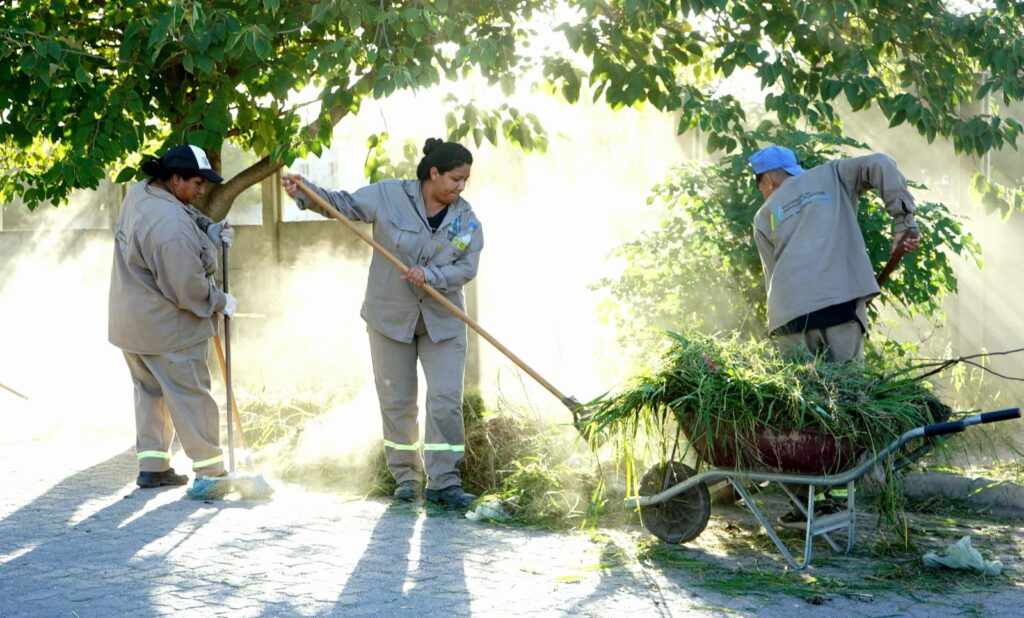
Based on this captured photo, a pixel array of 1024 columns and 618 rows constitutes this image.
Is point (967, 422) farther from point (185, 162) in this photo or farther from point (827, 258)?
point (185, 162)

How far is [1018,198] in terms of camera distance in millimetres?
8242

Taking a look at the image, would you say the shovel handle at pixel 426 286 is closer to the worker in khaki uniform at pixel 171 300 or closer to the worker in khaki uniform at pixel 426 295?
the worker in khaki uniform at pixel 426 295

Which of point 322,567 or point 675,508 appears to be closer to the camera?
point 322,567

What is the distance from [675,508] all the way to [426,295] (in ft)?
6.34

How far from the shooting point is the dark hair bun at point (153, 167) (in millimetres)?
6641

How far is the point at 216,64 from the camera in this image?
789 centimetres

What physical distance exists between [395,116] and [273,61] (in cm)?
188

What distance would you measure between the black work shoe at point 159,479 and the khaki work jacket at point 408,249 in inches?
60.0

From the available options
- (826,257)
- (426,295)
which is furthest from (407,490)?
(826,257)

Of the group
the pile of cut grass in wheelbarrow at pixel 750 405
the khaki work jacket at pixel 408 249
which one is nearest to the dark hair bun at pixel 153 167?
the khaki work jacket at pixel 408 249

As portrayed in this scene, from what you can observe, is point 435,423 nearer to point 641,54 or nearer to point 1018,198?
point 641,54

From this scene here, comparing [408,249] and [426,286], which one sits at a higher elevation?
[408,249]

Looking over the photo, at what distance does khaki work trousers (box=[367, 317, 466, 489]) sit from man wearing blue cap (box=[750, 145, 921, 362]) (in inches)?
69.4

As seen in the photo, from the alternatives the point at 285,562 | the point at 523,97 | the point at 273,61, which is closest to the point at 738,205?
the point at 523,97
